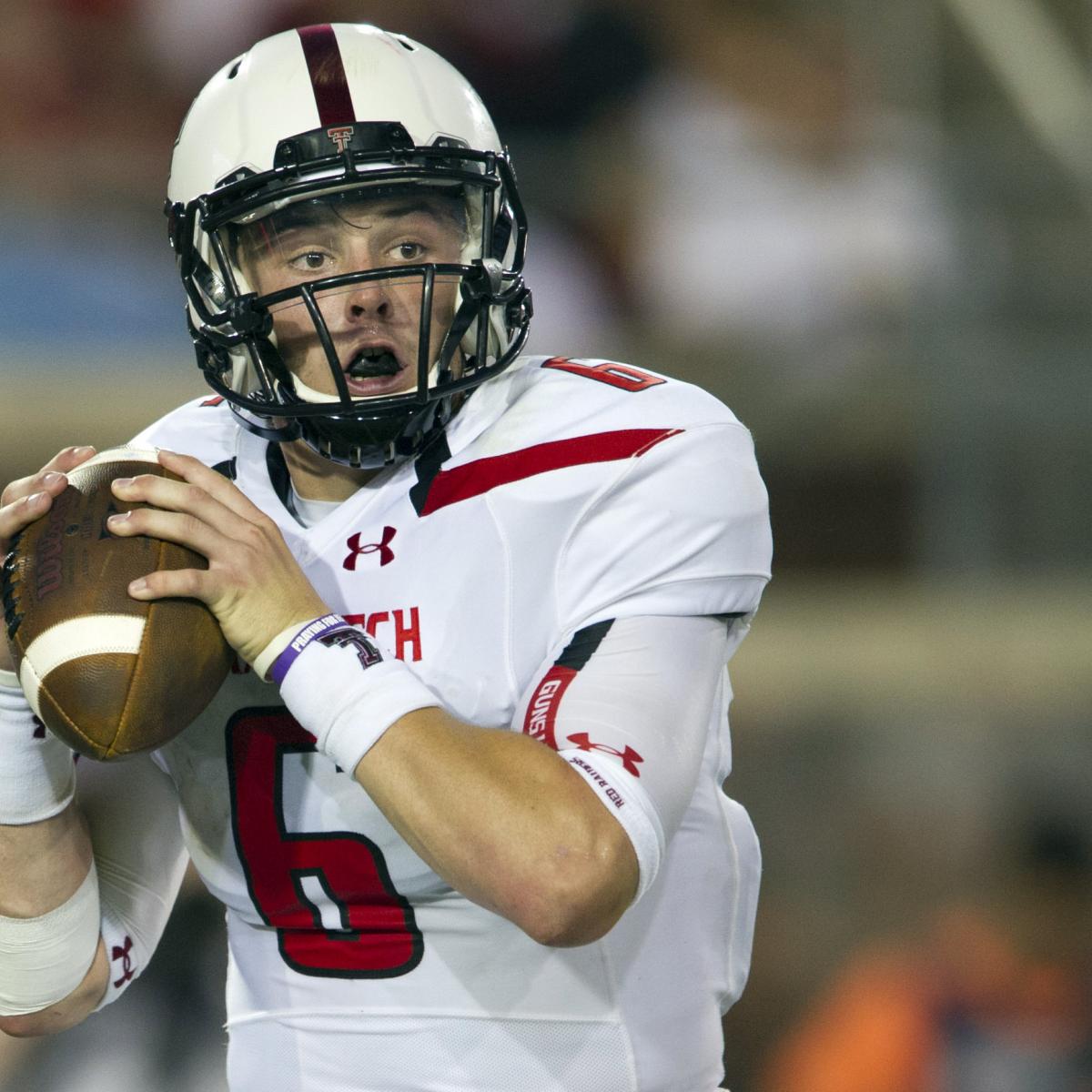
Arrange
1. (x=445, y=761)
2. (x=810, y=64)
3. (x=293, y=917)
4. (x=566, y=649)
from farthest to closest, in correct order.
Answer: (x=810, y=64) → (x=293, y=917) → (x=566, y=649) → (x=445, y=761)

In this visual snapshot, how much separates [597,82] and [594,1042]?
3.20 m

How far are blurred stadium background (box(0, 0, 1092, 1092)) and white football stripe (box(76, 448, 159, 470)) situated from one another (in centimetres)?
197

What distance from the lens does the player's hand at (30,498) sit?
1394 mm

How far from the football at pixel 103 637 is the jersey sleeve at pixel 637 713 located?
29 cm

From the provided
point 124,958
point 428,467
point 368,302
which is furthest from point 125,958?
point 368,302

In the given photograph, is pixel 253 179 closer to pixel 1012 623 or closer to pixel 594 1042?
pixel 594 1042

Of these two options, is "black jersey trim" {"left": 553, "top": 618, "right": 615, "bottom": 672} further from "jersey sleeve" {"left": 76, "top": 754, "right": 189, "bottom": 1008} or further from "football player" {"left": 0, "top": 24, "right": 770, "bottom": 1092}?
"jersey sleeve" {"left": 76, "top": 754, "right": 189, "bottom": 1008}

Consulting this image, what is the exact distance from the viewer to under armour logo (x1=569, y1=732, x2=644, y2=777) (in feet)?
4.17

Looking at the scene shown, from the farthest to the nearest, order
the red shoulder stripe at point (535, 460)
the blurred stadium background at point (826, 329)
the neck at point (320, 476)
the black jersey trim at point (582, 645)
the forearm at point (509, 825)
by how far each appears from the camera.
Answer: the blurred stadium background at point (826, 329) < the neck at point (320, 476) < the red shoulder stripe at point (535, 460) < the black jersey trim at point (582, 645) < the forearm at point (509, 825)

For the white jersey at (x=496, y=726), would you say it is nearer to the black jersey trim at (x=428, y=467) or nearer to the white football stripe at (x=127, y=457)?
the black jersey trim at (x=428, y=467)

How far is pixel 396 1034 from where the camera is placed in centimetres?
145

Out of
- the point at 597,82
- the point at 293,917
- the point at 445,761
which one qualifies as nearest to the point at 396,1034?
the point at 293,917

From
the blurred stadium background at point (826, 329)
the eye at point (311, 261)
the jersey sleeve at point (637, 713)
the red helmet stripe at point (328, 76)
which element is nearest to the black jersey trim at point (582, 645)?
the jersey sleeve at point (637, 713)

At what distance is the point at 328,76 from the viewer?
1607 millimetres
